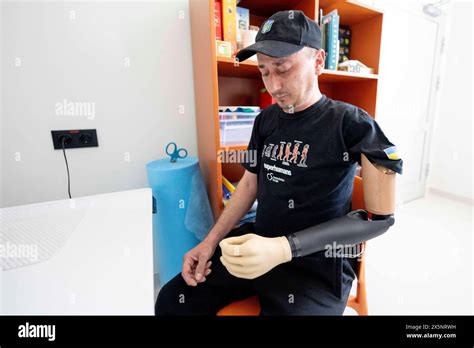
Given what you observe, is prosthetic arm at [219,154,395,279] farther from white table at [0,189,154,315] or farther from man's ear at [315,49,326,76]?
man's ear at [315,49,326,76]

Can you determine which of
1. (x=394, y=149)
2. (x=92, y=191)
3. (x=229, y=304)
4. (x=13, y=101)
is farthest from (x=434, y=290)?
(x=13, y=101)

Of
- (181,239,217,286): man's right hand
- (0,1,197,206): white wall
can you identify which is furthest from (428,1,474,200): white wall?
(181,239,217,286): man's right hand

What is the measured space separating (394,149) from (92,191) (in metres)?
1.32

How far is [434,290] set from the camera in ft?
4.40

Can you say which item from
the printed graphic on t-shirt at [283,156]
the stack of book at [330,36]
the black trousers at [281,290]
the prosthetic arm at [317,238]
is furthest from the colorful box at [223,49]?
the black trousers at [281,290]

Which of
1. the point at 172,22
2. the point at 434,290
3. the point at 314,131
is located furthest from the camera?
the point at 434,290

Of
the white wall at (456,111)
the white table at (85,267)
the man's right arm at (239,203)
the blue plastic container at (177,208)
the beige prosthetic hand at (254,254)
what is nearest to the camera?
the white table at (85,267)

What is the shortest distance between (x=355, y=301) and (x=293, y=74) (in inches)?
33.8

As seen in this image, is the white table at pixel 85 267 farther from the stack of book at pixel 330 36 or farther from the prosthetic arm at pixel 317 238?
the stack of book at pixel 330 36

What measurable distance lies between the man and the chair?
4 centimetres

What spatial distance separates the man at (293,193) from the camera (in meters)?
0.64

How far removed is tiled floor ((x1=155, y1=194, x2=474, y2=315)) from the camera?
49.3 inches

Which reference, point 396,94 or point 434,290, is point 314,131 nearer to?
point 434,290

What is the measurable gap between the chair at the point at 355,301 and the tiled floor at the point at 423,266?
449mm
